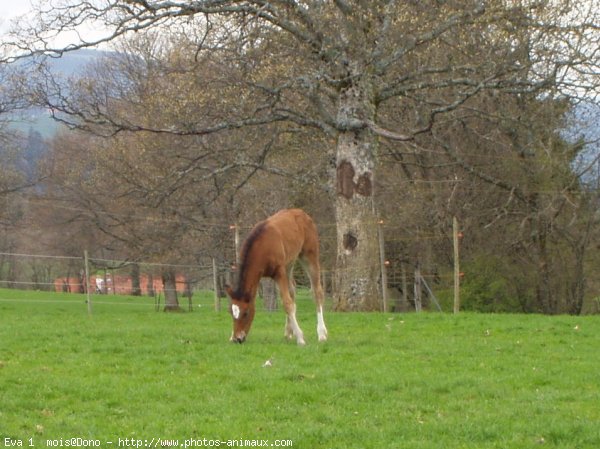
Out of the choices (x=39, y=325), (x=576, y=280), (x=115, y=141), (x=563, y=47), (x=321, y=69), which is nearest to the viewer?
(x=39, y=325)

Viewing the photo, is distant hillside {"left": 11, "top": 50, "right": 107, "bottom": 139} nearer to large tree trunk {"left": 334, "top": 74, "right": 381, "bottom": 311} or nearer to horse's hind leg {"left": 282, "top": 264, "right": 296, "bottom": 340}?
large tree trunk {"left": 334, "top": 74, "right": 381, "bottom": 311}

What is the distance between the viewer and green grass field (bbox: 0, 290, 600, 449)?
752cm

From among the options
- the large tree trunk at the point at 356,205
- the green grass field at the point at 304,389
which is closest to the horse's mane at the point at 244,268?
the green grass field at the point at 304,389

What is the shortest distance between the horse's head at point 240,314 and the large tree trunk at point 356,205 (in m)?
7.71

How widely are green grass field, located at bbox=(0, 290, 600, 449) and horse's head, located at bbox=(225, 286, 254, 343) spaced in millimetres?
277

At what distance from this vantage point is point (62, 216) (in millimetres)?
40938

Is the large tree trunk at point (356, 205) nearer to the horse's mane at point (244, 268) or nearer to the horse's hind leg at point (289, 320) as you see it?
the horse's hind leg at point (289, 320)

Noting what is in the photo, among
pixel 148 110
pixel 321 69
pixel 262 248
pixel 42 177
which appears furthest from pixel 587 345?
pixel 42 177

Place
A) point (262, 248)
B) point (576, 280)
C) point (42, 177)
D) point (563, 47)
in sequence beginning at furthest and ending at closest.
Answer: point (42, 177) → point (576, 280) → point (563, 47) → point (262, 248)

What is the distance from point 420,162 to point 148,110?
8.17 metres

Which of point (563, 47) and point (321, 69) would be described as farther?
point (563, 47)

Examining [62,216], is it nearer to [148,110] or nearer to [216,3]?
[148,110]

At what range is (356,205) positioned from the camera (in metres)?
20.4

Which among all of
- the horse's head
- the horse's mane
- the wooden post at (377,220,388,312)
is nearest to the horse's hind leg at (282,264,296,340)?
the horse's head
